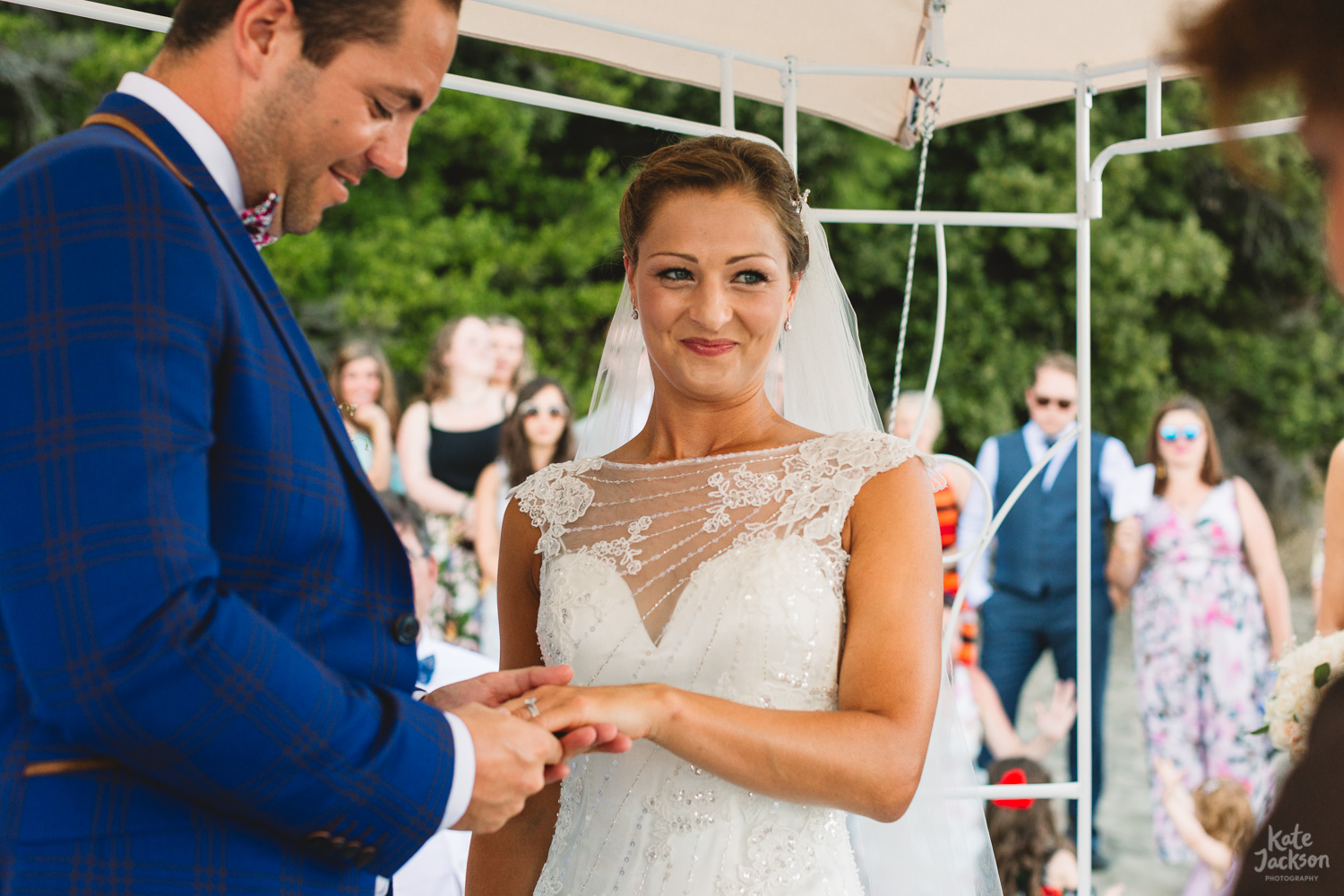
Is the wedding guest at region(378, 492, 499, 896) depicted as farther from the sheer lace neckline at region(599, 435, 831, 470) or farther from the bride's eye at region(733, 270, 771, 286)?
the bride's eye at region(733, 270, 771, 286)

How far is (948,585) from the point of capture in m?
5.64

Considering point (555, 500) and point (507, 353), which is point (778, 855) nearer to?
point (555, 500)

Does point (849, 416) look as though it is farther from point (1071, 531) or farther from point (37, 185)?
point (1071, 531)

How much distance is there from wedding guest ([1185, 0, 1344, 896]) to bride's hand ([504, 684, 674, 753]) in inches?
39.9

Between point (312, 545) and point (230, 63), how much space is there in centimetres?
53

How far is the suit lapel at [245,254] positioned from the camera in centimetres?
126

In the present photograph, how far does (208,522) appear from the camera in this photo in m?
1.17

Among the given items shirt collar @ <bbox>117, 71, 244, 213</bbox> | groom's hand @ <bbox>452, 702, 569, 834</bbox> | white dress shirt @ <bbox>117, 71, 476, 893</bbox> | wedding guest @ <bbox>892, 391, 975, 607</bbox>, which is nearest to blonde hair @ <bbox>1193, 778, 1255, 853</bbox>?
wedding guest @ <bbox>892, 391, 975, 607</bbox>

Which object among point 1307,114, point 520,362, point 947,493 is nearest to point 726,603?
point 1307,114

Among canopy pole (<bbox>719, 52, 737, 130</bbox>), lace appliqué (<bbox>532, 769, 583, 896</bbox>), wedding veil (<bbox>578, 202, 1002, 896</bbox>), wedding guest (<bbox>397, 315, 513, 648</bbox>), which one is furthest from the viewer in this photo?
wedding guest (<bbox>397, 315, 513, 648</bbox>)

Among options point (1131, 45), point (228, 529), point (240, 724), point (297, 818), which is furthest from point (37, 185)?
point (1131, 45)

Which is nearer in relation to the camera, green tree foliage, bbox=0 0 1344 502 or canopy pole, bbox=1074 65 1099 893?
canopy pole, bbox=1074 65 1099 893

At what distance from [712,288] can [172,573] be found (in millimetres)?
1249

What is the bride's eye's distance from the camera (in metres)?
2.18
